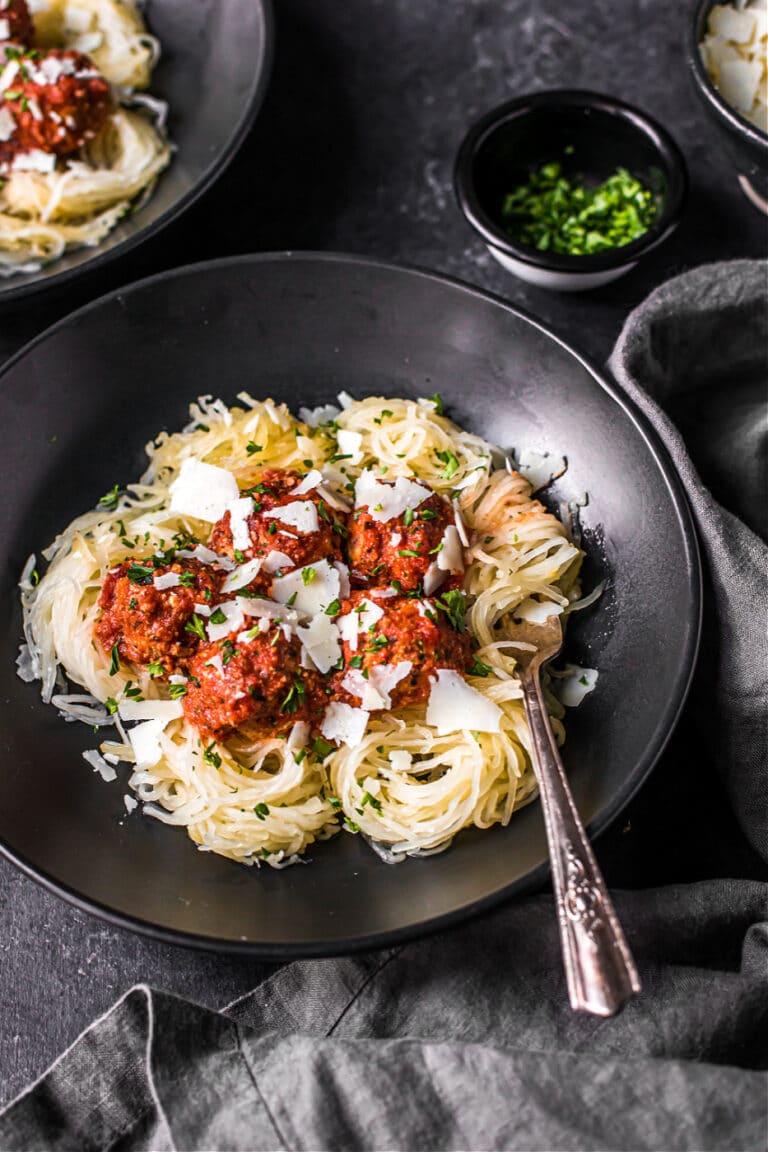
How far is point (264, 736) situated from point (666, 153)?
2972 mm

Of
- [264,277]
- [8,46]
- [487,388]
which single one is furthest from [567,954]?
[8,46]

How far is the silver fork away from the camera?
2928mm

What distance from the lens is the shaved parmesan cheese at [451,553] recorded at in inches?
149

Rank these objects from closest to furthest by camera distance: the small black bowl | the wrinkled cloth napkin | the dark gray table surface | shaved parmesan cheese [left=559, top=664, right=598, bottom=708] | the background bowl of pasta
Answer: the wrinkled cloth napkin
the background bowl of pasta
shaved parmesan cheese [left=559, top=664, right=598, bottom=708]
the small black bowl
the dark gray table surface

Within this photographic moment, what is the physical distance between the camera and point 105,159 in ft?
17.2

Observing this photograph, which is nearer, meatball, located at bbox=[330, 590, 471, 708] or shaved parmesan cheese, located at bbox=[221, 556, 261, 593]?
meatball, located at bbox=[330, 590, 471, 708]

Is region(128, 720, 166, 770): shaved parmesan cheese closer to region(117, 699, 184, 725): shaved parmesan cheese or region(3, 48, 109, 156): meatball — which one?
region(117, 699, 184, 725): shaved parmesan cheese

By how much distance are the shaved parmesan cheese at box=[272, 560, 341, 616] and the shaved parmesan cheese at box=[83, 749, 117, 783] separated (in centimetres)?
77

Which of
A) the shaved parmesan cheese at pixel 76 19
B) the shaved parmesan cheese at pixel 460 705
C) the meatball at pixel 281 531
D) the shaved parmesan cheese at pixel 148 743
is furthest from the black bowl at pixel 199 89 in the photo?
the shaved parmesan cheese at pixel 460 705

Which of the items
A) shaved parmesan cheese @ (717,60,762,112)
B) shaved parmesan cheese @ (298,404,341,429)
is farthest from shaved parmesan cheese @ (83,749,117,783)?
shaved parmesan cheese @ (717,60,762,112)

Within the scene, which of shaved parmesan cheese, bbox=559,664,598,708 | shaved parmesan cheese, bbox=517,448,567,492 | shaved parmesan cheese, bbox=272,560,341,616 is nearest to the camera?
shaved parmesan cheese, bbox=272,560,341,616

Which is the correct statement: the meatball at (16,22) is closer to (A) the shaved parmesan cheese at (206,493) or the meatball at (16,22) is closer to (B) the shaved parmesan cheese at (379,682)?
(A) the shaved parmesan cheese at (206,493)

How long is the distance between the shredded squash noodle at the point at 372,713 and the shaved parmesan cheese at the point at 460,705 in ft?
0.08

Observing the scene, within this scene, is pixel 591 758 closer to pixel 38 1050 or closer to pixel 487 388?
A: pixel 487 388
